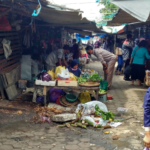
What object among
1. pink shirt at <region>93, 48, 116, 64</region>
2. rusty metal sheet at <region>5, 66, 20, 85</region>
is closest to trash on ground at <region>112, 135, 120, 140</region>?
rusty metal sheet at <region>5, 66, 20, 85</region>

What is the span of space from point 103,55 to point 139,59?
1.64 m

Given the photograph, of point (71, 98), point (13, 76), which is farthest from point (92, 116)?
point (13, 76)

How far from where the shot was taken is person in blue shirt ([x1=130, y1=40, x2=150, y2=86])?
912cm

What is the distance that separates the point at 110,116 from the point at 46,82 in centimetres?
206

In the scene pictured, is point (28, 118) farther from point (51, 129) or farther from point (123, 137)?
point (123, 137)

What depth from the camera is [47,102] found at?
681 centimetres

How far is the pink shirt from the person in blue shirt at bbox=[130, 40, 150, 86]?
1.09 meters

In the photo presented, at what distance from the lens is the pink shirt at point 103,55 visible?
334 inches

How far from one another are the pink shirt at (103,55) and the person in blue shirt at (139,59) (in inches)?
43.0

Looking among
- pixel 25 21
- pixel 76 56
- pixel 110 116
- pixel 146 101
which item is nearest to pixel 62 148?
pixel 110 116

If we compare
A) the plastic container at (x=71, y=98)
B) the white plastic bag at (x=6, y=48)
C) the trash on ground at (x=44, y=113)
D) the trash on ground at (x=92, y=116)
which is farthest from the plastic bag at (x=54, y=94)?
the white plastic bag at (x=6, y=48)

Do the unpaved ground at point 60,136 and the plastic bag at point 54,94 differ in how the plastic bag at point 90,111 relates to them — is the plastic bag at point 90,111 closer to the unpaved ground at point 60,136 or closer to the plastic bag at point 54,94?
the unpaved ground at point 60,136

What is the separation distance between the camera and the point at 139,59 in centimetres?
931

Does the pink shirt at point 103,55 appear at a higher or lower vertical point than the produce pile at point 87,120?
higher
